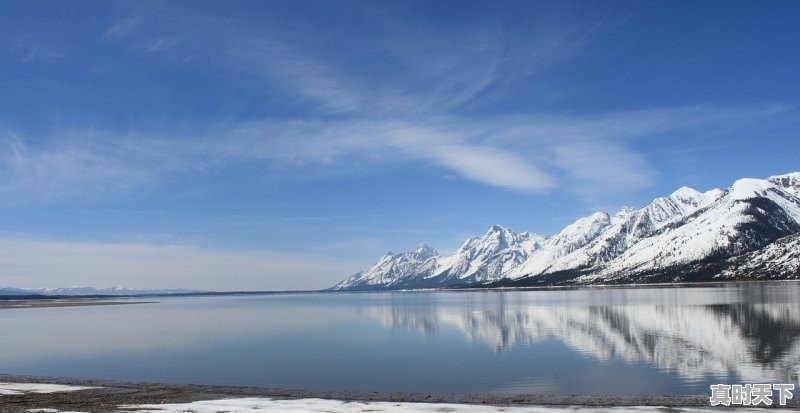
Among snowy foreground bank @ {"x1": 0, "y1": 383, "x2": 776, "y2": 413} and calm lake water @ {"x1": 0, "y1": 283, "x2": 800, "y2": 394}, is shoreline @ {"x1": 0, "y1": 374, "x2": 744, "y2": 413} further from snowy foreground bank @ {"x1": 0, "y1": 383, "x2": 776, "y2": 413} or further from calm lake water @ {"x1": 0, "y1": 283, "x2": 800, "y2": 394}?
calm lake water @ {"x1": 0, "y1": 283, "x2": 800, "y2": 394}

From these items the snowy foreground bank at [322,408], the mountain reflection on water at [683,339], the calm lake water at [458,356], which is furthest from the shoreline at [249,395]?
the mountain reflection on water at [683,339]

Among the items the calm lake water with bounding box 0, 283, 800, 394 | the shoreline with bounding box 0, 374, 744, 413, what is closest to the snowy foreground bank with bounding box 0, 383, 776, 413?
the shoreline with bounding box 0, 374, 744, 413

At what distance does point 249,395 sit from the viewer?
3462 cm

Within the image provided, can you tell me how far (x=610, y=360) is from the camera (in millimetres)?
47312

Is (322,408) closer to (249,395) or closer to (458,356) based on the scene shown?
(249,395)

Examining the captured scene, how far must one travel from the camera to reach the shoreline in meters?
29.6

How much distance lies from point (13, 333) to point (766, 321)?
109 m

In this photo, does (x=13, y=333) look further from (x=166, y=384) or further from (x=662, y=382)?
(x=662, y=382)

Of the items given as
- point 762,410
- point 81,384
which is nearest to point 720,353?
point 762,410

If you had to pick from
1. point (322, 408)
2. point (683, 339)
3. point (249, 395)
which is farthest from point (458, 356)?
point (322, 408)

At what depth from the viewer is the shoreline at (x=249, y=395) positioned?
2964 centimetres

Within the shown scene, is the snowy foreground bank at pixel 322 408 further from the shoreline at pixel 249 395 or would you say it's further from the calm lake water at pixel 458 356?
the calm lake water at pixel 458 356

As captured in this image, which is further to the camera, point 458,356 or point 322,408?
point 458,356

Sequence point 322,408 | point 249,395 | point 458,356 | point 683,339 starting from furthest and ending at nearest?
1. point 683,339
2. point 458,356
3. point 249,395
4. point 322,408
